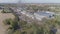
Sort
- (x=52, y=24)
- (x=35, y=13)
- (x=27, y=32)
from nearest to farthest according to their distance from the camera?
1. (x=27, y=32)
2. (x=52, y=24)
3. (x=35, y=13)

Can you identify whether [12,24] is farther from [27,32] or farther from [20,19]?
[27,32]

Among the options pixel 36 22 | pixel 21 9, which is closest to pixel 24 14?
pixel 21 9

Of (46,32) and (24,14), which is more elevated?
(24,14)

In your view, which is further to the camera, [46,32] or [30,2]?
[30,2]

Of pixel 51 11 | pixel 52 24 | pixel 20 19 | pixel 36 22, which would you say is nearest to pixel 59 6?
pixel 51 11

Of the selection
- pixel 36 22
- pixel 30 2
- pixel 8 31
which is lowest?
pixel 8 31

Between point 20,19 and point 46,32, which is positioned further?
point 20,19

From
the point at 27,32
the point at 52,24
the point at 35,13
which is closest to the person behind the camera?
the point at 27,32

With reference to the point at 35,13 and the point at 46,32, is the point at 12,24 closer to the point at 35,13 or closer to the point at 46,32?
the point at 35,13

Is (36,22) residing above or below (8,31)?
above
